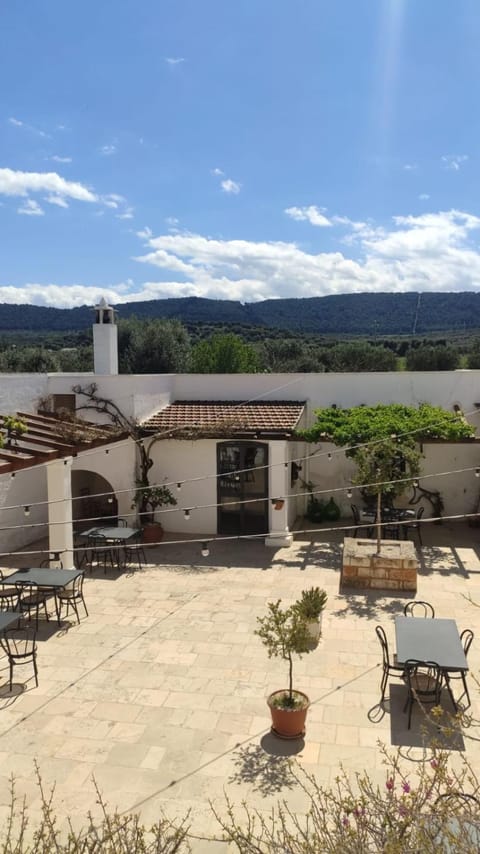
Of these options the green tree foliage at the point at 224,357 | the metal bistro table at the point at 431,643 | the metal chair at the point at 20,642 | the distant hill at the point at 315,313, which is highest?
the distant hill at the point at 315,313

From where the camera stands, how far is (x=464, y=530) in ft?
55.0

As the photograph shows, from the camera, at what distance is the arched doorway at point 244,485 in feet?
53.1

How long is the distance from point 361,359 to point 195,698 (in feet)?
124

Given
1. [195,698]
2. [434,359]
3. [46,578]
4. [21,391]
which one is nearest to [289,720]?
[195,698]

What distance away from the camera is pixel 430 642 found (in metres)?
8.12

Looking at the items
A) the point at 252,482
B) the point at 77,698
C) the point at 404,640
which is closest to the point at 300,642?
the point at 404,640

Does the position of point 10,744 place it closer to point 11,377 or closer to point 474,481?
point 11,377

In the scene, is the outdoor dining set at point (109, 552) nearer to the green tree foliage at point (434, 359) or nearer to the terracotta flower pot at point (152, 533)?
the terracotta flower pot at point (152, 533)

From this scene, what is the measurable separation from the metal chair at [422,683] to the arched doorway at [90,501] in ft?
37.3

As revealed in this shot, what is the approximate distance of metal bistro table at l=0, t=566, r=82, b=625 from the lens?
1049 centimetres

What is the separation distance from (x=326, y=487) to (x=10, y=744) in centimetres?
1241

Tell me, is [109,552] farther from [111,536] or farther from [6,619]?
[6,619]

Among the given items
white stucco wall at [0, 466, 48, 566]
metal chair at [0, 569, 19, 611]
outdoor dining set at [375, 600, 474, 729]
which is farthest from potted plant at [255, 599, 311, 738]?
white stucco wall at [0, 466, 48, 566]

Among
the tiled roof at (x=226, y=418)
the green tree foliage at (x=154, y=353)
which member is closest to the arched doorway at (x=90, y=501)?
the tiled roof at (x=226, y=418)
